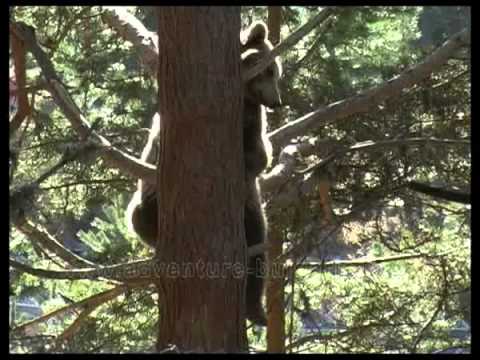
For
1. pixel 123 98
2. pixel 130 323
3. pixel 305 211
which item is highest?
pixel 123 98

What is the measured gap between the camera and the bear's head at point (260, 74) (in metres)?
6.48

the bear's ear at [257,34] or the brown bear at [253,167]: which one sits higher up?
the bear's ear at [257,34]

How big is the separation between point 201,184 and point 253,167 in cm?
195

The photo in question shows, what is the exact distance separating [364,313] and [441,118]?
7.36ft

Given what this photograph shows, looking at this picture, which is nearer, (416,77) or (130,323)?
(416,77)

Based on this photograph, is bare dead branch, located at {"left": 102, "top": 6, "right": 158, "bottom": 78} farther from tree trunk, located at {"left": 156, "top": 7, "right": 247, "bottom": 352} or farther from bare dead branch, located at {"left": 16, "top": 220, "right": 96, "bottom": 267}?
bare dead branch, located at {"left": 16, "top": 220, "right": 96, "bottom": 267}

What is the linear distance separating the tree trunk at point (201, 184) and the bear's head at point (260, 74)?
5.58 feet

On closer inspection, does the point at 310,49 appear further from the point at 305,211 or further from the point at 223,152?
the point at 223,152

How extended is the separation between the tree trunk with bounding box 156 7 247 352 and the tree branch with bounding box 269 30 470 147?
0.88m

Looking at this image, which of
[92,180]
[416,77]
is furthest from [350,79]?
[416,77]

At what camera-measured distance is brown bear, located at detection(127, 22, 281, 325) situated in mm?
6418

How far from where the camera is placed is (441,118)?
6988 millimetres

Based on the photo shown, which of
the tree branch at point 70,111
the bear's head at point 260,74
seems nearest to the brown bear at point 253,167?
the bear's head at point 260,74

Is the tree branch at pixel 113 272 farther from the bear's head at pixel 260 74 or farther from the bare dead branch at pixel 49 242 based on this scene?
the bear's head at pixel 260 74
